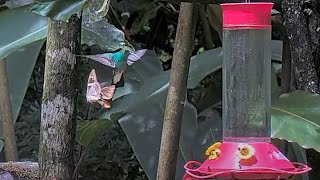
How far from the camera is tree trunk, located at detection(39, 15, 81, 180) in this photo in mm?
941

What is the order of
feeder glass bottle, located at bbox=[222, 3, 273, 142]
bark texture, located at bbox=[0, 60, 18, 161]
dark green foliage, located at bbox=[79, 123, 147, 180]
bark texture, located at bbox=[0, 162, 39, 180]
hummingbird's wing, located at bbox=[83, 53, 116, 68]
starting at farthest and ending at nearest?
dark green foliage, located at bbox=[79, 123, 147, 180], bark texture, located at bbox=[0, 60, 18, 161], bark texture, located at bbox=[0, 162, 39, 180], hummingbird's wing, located at bbox=[83, 53, 116, 68], feeder glass bottle, located at bbox=[222, 3, 273, 142]

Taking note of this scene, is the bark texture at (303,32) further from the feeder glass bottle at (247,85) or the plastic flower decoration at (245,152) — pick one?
the plastic flower decoration at (245,152)

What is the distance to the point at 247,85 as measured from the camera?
2.71ft

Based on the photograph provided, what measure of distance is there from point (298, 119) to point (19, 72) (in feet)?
2.04

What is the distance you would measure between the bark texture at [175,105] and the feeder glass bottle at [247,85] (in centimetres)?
27

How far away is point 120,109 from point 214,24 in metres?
0.26

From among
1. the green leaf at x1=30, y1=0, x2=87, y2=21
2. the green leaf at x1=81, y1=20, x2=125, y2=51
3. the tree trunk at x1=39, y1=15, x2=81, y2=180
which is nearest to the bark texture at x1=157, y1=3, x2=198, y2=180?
the green leaf at x1=81, y1=20, x2=125, y2=51

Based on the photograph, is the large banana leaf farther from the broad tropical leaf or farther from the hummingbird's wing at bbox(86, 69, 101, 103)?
the hummingbird's wing at bbox(86, 69, 101, 103)

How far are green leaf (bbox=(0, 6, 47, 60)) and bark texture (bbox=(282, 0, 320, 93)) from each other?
1.41 ft

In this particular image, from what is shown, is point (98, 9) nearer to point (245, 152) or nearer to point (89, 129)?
point (245, 152)

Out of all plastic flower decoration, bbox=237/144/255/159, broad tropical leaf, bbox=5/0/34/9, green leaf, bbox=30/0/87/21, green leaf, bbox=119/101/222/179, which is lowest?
green leaf, bbox=119/101/222/179

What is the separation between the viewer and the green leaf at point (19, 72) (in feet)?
4.40

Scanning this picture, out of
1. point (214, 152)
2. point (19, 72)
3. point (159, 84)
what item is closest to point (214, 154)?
point (214, 152)

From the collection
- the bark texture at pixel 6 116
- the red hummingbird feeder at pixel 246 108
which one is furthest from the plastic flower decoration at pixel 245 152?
the bark texture at pixel 6 116
